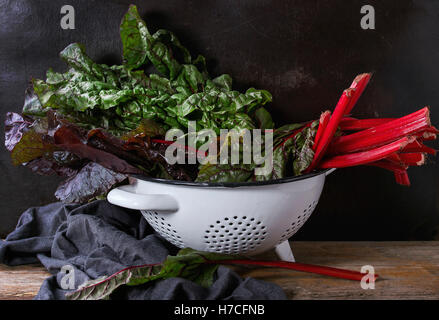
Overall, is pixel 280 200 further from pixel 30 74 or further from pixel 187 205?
pixel 30 74

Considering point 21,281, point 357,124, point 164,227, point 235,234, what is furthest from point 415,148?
point 21,281

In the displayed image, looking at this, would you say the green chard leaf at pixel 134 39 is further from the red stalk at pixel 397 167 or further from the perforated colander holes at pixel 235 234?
the red stalk at pixel 397 167

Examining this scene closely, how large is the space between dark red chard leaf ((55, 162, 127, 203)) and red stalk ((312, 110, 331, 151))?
39 centimetres

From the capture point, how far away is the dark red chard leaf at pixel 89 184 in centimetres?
84

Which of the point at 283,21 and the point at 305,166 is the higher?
the point at 283,21

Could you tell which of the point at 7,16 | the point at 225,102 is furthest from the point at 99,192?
the point at 7,16

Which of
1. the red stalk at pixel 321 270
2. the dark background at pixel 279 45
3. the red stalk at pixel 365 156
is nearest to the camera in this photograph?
the red stalk at pixel 365 156

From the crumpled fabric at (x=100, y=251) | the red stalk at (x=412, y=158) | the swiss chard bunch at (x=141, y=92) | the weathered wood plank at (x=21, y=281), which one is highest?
the swiss chard bunch at (x=141, y=92)

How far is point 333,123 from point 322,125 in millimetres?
23

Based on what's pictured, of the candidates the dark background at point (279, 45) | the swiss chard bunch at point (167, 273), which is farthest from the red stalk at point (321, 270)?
the dark background at point (279, 45)

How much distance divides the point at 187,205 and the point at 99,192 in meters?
0.19

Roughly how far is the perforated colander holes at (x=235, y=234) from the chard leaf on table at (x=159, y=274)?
0.03 meters

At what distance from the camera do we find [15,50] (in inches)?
43.8

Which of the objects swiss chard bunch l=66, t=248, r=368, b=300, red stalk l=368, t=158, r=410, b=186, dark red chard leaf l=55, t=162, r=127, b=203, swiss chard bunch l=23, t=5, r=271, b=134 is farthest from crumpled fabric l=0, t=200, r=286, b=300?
red stalk l=368, t=158, r=410, b=186
